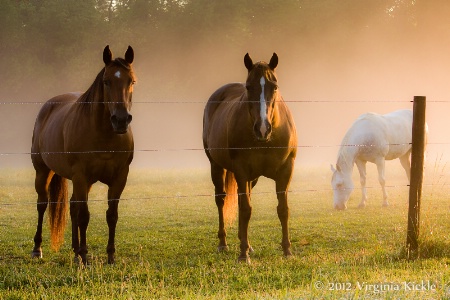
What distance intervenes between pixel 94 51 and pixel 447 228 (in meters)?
36.6

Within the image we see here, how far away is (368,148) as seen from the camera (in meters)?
15.9

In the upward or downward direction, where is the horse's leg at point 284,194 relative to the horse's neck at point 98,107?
downward

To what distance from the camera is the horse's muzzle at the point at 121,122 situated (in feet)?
23.4

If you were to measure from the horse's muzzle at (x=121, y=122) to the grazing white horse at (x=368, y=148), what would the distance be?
8182 millimetres

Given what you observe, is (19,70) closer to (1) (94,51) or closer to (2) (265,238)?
(1) (94,51)

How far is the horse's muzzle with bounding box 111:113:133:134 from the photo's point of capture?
7.14 m

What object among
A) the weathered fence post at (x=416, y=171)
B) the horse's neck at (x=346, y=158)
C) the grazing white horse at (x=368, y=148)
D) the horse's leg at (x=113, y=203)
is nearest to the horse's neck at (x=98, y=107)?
the horse's leg at (x=113, y=203)

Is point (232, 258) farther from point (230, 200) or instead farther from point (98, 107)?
point (98, 107)

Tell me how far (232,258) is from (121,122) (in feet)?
7.74

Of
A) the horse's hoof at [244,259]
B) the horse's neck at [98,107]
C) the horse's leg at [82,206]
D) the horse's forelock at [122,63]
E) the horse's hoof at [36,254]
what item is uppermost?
the horse's forelock at [122,63]

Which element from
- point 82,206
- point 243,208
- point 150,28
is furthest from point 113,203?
point 150,28

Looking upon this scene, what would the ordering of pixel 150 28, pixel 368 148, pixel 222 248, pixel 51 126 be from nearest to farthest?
pixel 51 126
pixel 222 248
pixel 368 148
pixel 150 28

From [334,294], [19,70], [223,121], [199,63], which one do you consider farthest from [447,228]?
[199,63]

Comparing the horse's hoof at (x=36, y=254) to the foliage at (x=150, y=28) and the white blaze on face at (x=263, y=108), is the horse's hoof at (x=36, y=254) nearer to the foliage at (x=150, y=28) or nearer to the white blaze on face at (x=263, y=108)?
the white blaze on face at (x=263, y=108)
